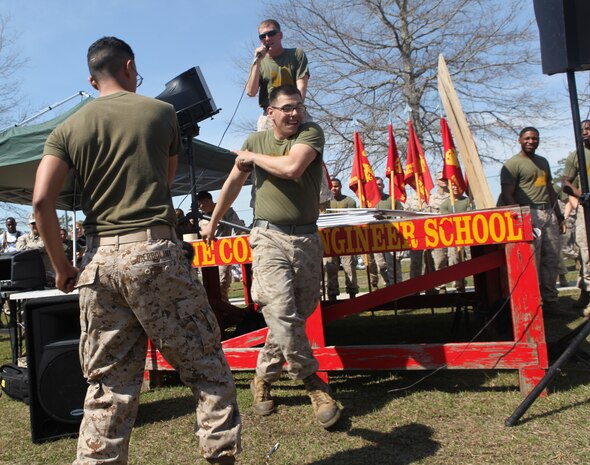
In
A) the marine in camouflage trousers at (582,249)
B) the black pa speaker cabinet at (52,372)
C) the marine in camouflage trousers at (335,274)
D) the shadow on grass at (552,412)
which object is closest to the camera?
the shadow on grass at (552,412)

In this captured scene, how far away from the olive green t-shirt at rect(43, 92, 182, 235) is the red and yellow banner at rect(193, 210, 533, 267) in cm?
200

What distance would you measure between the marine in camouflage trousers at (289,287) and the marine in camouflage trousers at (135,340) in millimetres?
993

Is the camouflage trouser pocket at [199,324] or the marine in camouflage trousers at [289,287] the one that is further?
the marine in camouflage trousers at [289,287]

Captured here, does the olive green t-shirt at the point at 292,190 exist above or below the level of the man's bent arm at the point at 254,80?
below

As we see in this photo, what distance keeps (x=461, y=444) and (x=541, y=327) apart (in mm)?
1197

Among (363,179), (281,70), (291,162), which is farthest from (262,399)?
(363,179)

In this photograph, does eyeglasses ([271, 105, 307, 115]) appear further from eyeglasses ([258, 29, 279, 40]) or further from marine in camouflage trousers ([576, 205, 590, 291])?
marine in camouflage trousers ([576, 205, 590, 291])

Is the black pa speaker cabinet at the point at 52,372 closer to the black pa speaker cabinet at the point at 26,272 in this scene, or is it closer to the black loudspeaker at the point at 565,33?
the black pa speaker cabinet at the point at 26,272

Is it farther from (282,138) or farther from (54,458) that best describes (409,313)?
(54,458)

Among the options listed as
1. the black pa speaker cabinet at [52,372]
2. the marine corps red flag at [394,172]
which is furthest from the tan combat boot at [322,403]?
the marine corps red flag at [394,172]

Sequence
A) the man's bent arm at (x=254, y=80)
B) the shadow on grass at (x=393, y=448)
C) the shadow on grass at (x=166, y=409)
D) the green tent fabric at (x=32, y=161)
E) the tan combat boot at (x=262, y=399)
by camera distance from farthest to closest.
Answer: the green tent fabric at (x=32, y=161) < the man's bent arm at (x=254, y=80) < the shadow on grass at (x=166, y=409) < the tan combat boot at (x=262, y=399) < the shadow on grass at (x=393, y=448)

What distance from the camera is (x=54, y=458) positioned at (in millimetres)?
3404

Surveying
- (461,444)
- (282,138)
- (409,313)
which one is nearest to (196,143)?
(409,313)

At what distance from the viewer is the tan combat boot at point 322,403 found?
3.47m
